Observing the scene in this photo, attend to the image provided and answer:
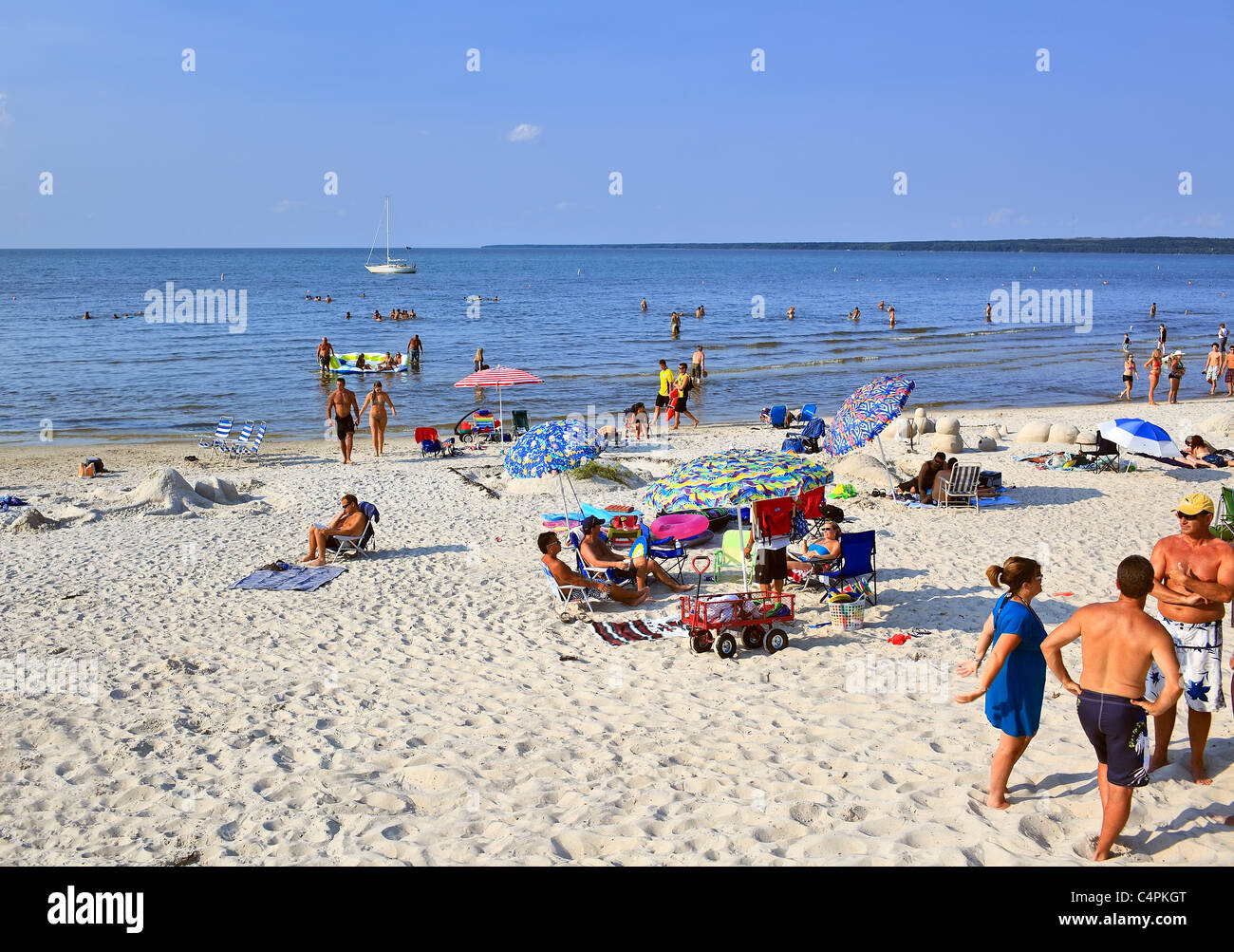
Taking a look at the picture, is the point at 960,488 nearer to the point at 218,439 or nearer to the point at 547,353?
the point at 218,439

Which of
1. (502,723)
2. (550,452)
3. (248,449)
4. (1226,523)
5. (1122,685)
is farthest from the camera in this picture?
(248,449)

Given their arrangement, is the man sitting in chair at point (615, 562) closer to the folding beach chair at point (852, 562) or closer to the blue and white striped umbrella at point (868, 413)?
the folding beach chair at point (852, 562)

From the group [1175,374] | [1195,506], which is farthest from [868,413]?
[1175,374]

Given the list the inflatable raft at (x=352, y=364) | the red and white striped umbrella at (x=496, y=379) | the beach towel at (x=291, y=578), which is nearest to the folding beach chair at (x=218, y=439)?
the red and white striped umbrella at (x=496, y=379)

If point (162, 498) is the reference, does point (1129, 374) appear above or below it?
above

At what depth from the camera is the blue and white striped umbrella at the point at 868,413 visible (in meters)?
11.7

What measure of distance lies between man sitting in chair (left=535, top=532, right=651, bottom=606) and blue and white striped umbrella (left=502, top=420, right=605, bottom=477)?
107cm

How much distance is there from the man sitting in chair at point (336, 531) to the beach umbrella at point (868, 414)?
613 centimetres

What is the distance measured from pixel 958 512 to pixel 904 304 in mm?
60631

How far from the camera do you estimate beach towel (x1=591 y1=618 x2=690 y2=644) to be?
8.23 meters

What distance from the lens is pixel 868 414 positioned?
11.8 metres

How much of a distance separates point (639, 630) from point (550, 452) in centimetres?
247

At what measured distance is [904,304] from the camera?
69.2 m

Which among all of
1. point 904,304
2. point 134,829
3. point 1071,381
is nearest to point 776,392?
point 1071,381
